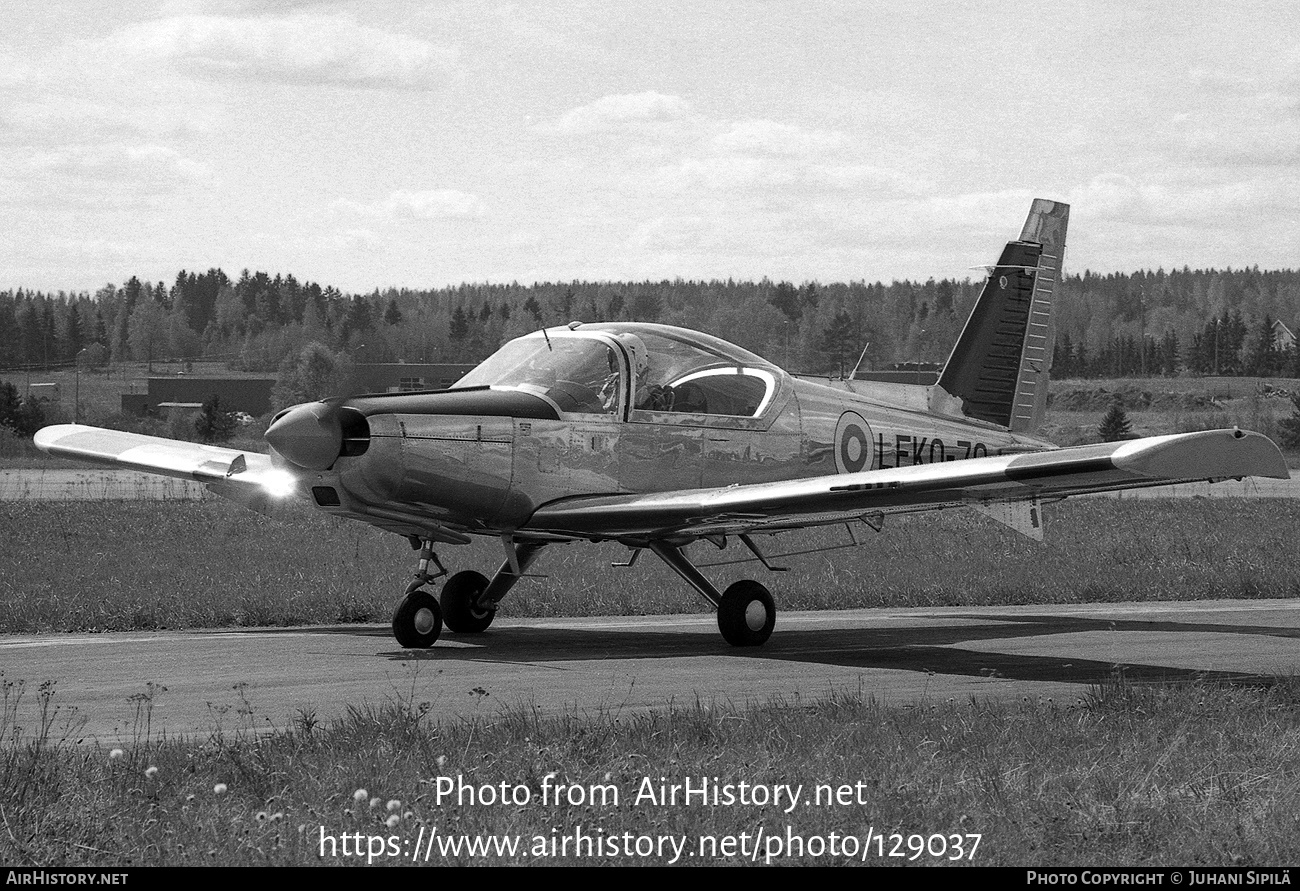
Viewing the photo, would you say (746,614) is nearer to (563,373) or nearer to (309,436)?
(563,373)

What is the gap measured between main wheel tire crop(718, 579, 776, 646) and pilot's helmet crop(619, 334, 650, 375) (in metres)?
2.27

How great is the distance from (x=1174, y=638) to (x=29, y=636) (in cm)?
1114

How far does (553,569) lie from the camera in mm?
20703

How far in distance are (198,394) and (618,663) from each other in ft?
284

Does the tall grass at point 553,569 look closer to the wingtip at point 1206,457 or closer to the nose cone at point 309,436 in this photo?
the nose cone at point 309,436

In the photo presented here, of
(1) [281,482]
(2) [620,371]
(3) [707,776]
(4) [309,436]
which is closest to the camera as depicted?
(3) [707,776]

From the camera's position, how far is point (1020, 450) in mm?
17406

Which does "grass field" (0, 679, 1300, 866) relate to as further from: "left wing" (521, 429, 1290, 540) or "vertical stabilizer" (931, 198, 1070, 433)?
"vertical stabilizer" (931, 198, 1070, 433)

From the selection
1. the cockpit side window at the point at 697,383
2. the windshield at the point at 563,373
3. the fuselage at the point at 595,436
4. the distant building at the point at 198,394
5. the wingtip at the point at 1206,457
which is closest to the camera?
the wingtip at the point at 1206,457

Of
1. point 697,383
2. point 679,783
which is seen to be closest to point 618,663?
point 697,383

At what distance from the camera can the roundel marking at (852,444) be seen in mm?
15445

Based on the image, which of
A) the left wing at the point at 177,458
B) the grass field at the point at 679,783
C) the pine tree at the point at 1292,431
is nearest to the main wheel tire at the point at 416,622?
the left wing at the point at 177,458

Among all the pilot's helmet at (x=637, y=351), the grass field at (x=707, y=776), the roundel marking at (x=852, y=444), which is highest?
the pilot's helmet at (x=637, y=351)

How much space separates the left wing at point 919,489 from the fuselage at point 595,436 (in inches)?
17.5
